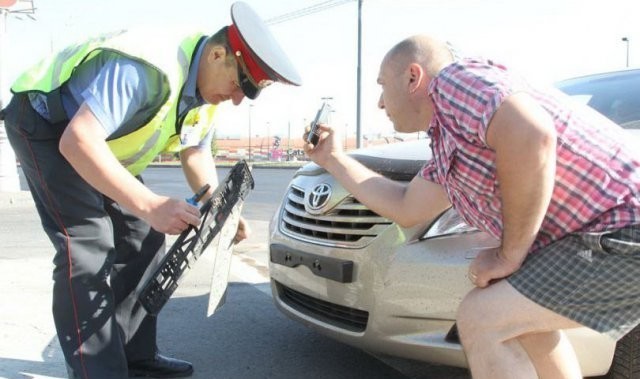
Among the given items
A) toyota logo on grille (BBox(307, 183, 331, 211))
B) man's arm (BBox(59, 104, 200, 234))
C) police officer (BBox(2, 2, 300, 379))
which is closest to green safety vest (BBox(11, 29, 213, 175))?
police officer (BBox(2, 2, 300, 379))

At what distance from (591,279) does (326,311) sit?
1562mm

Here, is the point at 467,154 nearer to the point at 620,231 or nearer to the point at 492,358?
the point at 620,231

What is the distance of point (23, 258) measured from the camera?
5855 millimetres

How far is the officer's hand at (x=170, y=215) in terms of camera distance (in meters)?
2.19

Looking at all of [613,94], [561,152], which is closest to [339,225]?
[561,152]

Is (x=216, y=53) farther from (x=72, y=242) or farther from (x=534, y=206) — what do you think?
(x=534, y=206)

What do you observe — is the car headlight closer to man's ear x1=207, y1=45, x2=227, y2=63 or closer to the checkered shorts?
the checkered shorts

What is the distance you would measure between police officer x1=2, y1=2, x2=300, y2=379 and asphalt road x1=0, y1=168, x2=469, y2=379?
0.79 meters

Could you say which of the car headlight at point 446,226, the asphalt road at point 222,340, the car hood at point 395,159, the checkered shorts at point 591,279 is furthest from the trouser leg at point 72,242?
the checkered shorts at point 591,279

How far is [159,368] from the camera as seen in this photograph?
3170 mm

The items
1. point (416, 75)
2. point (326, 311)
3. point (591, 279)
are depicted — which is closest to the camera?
point (591, 279)

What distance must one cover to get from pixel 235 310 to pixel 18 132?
85.9 inches

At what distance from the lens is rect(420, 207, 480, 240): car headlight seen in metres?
2.57

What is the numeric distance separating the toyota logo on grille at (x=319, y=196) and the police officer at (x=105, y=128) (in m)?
0.64
